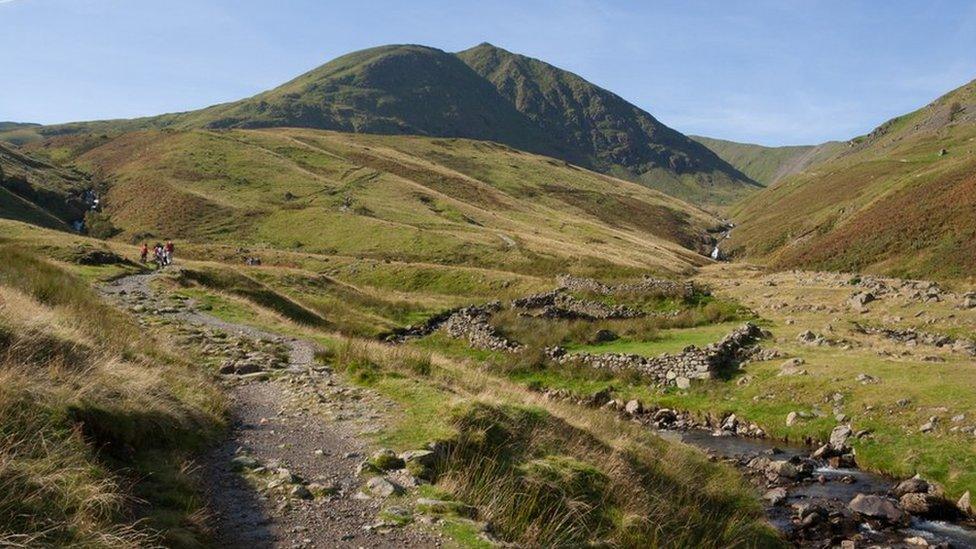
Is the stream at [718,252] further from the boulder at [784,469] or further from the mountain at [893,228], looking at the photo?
the boulder at [784,469]

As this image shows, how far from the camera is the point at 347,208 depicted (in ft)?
340

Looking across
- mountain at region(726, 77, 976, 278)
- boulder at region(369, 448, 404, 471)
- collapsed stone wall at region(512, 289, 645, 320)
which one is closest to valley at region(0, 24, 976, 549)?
boulder at region(369, 448, 404, 471)

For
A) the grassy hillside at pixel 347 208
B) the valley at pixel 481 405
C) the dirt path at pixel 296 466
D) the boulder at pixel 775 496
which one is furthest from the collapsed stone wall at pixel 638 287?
A: the dirt path at pixel 296 466

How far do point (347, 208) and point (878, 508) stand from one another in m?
94.6

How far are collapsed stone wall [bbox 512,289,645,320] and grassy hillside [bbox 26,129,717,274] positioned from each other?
61.1ft

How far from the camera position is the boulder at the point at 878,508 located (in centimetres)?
1678

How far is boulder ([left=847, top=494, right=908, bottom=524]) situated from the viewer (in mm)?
16781

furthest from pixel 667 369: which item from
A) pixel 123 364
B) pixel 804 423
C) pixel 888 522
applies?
pixel 123 364

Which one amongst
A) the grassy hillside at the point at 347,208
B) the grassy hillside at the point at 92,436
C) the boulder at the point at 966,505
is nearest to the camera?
the grassy hillside at the point at 92,436

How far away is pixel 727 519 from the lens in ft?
47.8

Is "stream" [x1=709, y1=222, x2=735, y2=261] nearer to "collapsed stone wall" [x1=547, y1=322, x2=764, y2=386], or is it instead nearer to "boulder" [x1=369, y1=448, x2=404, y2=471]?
"collapsed stone wall" [x1=547, y1=322, x2=764, y2=386]

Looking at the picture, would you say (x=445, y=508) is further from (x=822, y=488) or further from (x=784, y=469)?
(x=784, y=469)

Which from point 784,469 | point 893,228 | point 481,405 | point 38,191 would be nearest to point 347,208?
point 38,191

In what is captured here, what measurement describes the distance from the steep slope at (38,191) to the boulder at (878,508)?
82.3 m
